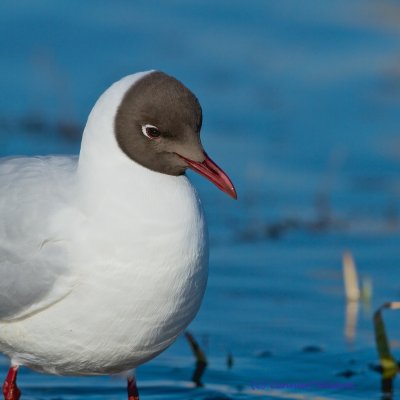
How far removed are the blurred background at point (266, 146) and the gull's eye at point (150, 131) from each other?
65.3 inches

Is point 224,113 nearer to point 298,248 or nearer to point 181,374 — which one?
point 298,248

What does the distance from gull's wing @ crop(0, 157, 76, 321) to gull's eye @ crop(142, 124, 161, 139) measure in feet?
1.30

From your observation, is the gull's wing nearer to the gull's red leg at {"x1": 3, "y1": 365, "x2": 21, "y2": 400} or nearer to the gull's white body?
the gull's white body

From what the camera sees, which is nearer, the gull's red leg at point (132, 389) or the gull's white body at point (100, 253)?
the gull's white body at point (100, 253)

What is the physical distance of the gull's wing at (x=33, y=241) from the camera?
5.62 metres

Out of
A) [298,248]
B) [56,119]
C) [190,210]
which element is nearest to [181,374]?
[190,210]

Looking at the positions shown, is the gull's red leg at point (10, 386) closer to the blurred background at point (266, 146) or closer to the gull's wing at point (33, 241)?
the gull's wing at point (33, 241)

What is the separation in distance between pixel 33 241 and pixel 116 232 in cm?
37

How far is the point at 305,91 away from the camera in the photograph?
454 inches

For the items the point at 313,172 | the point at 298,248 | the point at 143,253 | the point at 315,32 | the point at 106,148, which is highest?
the point at 315,32

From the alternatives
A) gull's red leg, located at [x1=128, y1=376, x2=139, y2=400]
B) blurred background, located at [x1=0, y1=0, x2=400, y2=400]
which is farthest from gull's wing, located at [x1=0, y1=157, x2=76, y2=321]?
blurred background, located at [x1=0, y1=0, x2=400, y2=400]

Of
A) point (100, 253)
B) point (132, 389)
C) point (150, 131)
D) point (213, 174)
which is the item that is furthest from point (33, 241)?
point (132, 389)

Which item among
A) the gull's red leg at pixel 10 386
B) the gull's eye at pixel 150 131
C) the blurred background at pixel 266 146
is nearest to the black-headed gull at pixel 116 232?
the gull's eye at pixel 150 131

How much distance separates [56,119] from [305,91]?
211 cm
